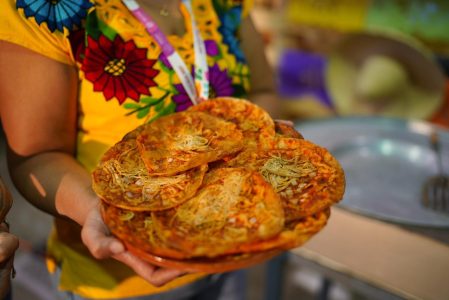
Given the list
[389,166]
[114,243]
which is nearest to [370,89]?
[389,166]

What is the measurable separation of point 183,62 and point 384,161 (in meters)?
0.66

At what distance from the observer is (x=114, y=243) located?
552 mm

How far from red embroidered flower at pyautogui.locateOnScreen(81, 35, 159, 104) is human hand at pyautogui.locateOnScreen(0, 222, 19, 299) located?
0.83 feet

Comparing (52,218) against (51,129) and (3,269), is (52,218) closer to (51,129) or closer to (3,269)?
(51,129)

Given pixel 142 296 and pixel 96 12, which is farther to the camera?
pixel 142 296

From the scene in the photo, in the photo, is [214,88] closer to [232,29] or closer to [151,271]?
[232,29]

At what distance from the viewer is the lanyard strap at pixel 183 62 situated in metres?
0.72

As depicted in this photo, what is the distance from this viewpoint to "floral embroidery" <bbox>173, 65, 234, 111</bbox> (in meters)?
0.74

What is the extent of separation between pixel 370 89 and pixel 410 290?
1.11m

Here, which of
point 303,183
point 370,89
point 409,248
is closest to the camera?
point 303,183

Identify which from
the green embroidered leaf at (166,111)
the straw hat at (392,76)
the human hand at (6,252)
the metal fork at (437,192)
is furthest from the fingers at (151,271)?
the straw hat at (392,76)

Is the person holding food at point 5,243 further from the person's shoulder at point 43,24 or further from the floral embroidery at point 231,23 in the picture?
the floral embroidery at point 231,23

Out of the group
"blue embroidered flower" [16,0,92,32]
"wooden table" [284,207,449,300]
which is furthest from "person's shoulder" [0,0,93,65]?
"wooden table" [284,207,449,300]

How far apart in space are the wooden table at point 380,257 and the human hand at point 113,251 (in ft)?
1.42
